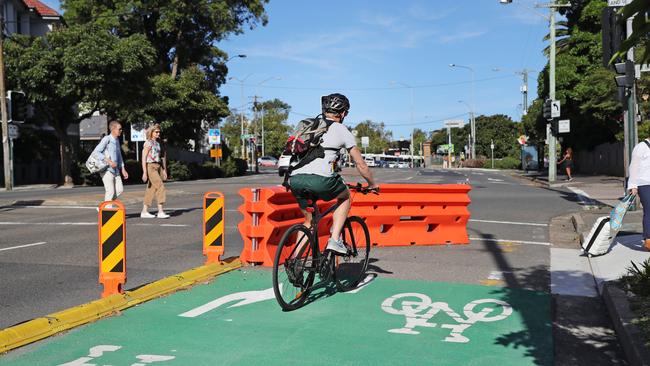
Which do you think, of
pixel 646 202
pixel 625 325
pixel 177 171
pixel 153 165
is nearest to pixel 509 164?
pixel 177 171

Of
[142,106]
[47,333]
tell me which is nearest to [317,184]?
[47,333]

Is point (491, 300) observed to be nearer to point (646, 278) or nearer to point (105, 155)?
point (646, 278)

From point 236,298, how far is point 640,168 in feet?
17.5

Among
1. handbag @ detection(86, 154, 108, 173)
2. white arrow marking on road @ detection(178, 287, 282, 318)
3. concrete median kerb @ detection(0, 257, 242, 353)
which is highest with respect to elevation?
handbag @ detection(86, 154, 108, 173)

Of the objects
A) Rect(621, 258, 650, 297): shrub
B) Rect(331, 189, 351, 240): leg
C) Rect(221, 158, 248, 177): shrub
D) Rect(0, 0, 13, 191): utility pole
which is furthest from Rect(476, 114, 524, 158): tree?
Rect(331, 189, 351, 240): leg

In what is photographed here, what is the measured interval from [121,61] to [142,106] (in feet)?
21.6

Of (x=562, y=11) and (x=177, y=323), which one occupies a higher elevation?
(x=562, y=11)

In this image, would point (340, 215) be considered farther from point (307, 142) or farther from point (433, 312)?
point (433, 312)

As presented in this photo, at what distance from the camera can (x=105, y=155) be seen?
11.4m

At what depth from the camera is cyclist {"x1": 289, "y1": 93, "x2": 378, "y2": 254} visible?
5.56 m

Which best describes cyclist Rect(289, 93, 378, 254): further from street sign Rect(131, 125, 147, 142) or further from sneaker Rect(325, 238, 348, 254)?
street sign Rect(131, 125, 147, 142)

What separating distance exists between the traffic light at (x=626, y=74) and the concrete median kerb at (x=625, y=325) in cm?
717

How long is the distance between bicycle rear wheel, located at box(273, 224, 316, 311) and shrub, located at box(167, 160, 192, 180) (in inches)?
1346

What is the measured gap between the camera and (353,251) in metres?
6.22
